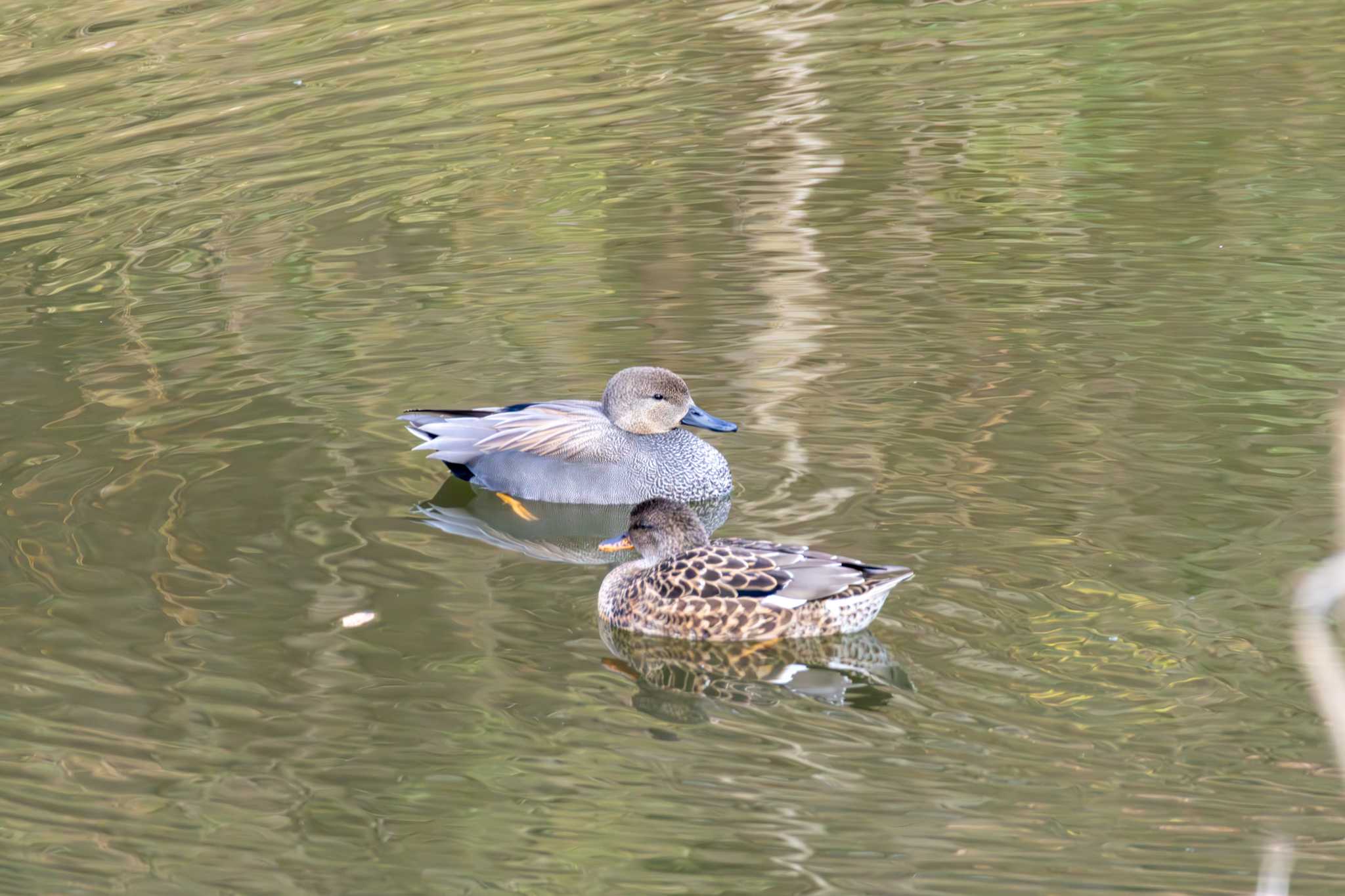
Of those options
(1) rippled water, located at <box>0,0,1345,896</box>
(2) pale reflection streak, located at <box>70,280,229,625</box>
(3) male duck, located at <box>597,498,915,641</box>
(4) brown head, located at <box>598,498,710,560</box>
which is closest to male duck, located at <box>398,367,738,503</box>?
(1) rippled water, located at <box>0,0,1345,896</box>

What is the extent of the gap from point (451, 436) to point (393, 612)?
1515 millimetres

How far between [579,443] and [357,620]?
5.81 feet

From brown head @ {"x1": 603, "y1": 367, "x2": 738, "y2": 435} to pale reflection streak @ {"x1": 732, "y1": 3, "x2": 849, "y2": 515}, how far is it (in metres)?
0.44

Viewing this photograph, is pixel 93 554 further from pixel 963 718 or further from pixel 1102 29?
pixel 1102 29

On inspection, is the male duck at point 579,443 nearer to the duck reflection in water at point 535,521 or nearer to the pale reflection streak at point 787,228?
the duck reflection in water at point 535,521

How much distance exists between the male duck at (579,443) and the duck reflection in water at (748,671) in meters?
1.57

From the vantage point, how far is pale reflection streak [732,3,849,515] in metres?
8.65

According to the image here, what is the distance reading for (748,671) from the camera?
246 inches

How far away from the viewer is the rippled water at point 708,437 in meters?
5.21

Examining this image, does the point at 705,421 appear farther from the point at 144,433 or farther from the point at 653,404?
the point at 144,433

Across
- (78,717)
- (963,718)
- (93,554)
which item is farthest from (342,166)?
(963,718)

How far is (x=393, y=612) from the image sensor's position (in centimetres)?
680

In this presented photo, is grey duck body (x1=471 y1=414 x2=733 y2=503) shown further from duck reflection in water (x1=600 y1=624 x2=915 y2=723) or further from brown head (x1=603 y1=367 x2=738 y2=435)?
duck reflection in water (x1=600 y1=624 x2=915 y2=723)

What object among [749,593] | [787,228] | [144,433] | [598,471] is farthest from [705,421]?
[787,228]
